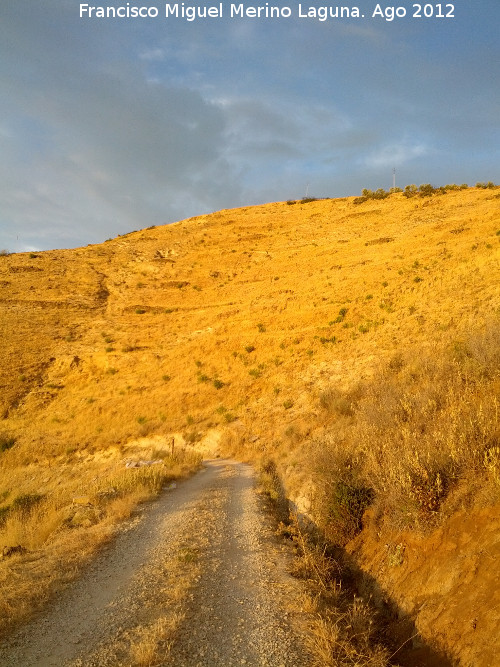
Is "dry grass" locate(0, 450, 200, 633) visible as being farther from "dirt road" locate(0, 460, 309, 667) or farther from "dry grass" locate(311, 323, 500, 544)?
"dry grass" locate(311, 323, 500, 544)

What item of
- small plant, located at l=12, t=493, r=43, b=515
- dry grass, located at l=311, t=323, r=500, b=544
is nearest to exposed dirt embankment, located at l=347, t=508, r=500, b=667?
dry grass, located at l=311, t=323, r=500, b=544

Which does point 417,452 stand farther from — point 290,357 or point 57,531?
point 290,357

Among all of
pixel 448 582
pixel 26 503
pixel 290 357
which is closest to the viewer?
pixel 448 582

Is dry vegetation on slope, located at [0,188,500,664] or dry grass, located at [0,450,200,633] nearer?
dry grass, located at [0,450,200,633]

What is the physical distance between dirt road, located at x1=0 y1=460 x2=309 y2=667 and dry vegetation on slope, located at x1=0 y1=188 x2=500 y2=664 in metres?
1.46

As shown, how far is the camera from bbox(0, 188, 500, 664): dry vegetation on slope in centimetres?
630

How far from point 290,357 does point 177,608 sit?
18124 millimetres

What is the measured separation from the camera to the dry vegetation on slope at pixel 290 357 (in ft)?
20.7

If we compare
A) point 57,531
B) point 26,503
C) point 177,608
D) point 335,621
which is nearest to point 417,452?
point 335,621

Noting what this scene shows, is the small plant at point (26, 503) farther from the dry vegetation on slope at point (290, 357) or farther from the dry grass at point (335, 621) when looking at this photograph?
the dry grass at point (335, 621)

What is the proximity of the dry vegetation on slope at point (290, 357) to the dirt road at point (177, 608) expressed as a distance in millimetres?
1464

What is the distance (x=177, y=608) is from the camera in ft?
14.8

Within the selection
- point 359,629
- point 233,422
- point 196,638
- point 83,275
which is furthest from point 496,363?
point 83,275

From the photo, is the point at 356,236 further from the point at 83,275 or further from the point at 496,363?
the point at 496,363
